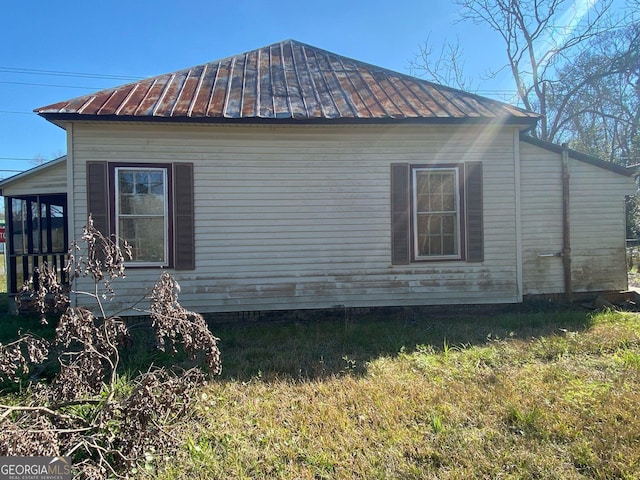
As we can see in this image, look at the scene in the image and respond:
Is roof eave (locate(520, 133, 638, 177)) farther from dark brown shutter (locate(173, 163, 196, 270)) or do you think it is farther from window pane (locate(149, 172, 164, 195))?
window pane (locate(149, 172, 164, 195))

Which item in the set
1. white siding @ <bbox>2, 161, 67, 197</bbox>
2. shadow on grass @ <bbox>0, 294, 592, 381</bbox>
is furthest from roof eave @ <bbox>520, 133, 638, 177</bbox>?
white siding @ <bbox>2, 161, 67, 197</bbox>

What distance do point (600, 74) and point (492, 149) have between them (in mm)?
15899

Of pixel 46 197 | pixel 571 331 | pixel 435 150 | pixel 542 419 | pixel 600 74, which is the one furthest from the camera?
pixel 600 74

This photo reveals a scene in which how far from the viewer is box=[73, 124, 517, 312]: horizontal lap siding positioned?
232 inches

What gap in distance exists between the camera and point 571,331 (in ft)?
17.0

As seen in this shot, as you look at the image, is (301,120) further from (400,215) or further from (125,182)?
(125,182)

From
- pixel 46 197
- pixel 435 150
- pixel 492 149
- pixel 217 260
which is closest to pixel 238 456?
pixel 217 260

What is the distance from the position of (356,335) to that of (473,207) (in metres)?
2.96

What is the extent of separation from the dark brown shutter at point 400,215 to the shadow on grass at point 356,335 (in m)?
0.97

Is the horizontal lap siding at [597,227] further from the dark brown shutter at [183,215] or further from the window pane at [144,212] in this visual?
the window pane at [144,212]

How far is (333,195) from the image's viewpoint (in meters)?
6.13

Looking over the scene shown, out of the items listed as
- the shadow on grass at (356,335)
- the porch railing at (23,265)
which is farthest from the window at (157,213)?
the porch railing at (23,265)

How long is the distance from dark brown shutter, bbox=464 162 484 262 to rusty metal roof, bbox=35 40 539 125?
0.85 meters

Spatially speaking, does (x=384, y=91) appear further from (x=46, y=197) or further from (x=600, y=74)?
(x=600, y=74)
